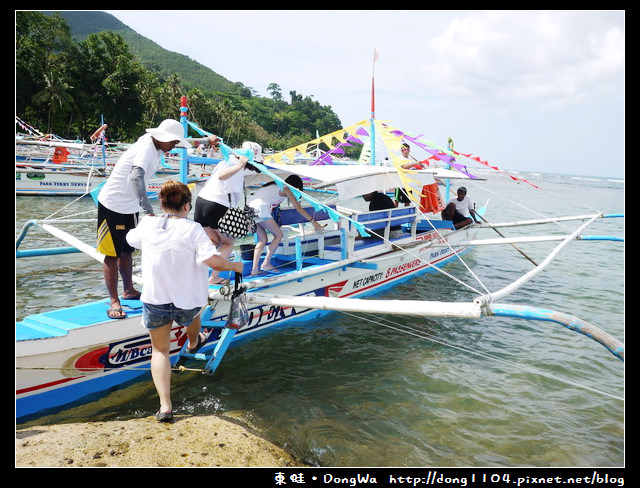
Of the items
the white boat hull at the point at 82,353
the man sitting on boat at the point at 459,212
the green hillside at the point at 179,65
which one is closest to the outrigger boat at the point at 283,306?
the white boat hull at the point at 82,353

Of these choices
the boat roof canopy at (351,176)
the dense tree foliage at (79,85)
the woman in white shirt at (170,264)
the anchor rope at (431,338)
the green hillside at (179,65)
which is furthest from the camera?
the green hillside at (179,65)

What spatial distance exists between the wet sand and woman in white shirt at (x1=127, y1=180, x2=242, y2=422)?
433 millimetres

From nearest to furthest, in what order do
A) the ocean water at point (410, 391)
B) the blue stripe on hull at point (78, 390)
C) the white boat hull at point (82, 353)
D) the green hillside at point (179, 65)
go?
the white boat hull at point (82, 353)
the blue stripe on hull at point (78, 390)
the ocean water at point (410, 391)
the green hillside at point (179, 65)

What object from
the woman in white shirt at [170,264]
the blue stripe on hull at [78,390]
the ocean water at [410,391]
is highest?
the woman in white shirt at [170,264]

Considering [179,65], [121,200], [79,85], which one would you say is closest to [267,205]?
[121,200]

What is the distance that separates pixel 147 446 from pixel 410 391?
3214 millimetres

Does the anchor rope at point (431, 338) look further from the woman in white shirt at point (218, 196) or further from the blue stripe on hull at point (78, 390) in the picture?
the woman in white shirt at point (218, 196)

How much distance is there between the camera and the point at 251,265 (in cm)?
732

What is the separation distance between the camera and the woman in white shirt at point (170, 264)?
3.79 metres

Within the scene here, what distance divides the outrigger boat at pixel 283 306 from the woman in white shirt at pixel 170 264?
3.08 feet

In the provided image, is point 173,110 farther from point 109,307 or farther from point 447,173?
point 109,307

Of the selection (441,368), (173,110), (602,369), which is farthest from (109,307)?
(173,110)

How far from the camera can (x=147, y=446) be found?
361 cm

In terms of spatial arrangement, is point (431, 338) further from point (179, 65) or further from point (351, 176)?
point (179, 65)
